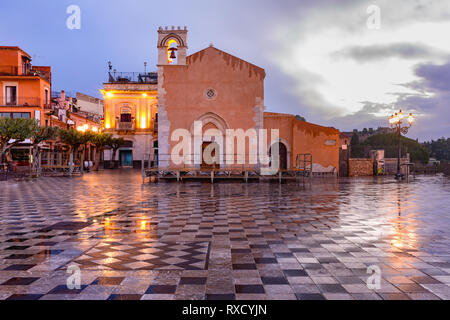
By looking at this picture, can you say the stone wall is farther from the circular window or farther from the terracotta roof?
the circular window

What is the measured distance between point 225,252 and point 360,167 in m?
24.0

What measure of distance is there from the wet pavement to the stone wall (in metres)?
17.3

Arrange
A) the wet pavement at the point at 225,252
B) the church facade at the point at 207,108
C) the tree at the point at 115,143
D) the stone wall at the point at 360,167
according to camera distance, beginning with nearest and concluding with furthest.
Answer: the wet pavement at the point at 225,252, the church facade at the point at 207,108, the stone wall at the point at 360,167, the tree at the point at 115,143

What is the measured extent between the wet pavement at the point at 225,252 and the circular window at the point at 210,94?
13527 mm

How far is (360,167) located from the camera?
1051 inches

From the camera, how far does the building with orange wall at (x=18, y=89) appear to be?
108 ft

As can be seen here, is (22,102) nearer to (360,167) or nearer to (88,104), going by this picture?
(88,104)

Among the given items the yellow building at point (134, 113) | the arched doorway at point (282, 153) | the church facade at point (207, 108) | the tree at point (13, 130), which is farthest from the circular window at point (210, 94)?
the yellow building at point (134, 113)

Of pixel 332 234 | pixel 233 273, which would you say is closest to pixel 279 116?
pixel 332 234

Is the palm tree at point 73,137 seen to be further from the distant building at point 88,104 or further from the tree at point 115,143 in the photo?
the distant building at point 88,104

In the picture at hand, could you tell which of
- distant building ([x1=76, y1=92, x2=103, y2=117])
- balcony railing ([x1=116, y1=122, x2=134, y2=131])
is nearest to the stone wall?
balcony railing ([x1=116, y1=122, x2=134, y2=131])

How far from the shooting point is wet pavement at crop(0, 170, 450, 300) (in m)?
3.60

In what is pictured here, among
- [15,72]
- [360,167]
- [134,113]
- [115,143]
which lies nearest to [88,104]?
[134,113]
